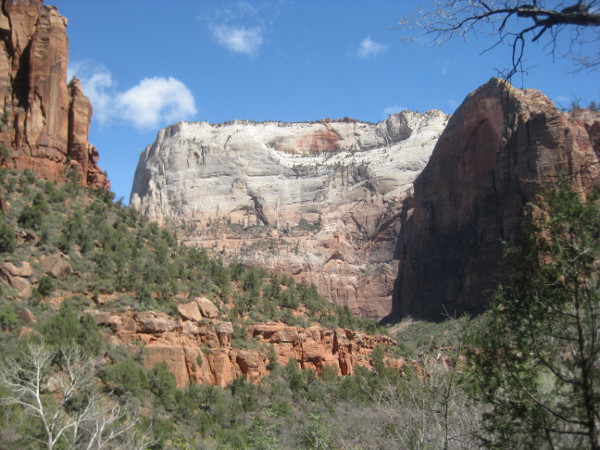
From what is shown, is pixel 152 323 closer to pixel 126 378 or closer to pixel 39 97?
pixel 126 378

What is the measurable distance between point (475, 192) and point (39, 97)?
5704 centimetres

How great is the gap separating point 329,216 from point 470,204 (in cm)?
4043

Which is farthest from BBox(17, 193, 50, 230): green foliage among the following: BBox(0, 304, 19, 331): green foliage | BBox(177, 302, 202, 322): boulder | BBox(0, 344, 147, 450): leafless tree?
BBox(0, 344, 147, 450): leafless tree

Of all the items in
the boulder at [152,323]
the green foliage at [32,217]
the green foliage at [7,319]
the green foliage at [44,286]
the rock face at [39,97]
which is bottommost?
the boulder at [152,323]

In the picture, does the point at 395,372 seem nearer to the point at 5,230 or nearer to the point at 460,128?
the point at 5,230

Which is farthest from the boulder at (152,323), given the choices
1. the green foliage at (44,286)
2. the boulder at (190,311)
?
the green foliage at (44,286)

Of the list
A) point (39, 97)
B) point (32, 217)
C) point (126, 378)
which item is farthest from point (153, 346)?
point (39, 97)

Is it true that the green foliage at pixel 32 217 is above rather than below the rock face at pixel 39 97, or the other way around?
below

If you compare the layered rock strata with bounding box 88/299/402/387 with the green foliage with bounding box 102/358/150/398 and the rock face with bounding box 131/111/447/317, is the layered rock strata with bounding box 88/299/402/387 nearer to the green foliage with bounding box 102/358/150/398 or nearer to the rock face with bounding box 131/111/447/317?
the green foliage with bounding box 102/358/150/398

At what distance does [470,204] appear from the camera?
8019cm

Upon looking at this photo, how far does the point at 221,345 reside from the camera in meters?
30.1

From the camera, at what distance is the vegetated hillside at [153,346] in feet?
65.5

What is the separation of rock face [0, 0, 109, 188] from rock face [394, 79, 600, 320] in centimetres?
3912

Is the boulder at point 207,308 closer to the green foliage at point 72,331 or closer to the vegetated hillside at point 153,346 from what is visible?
the vegetated hillside at point 153,346
